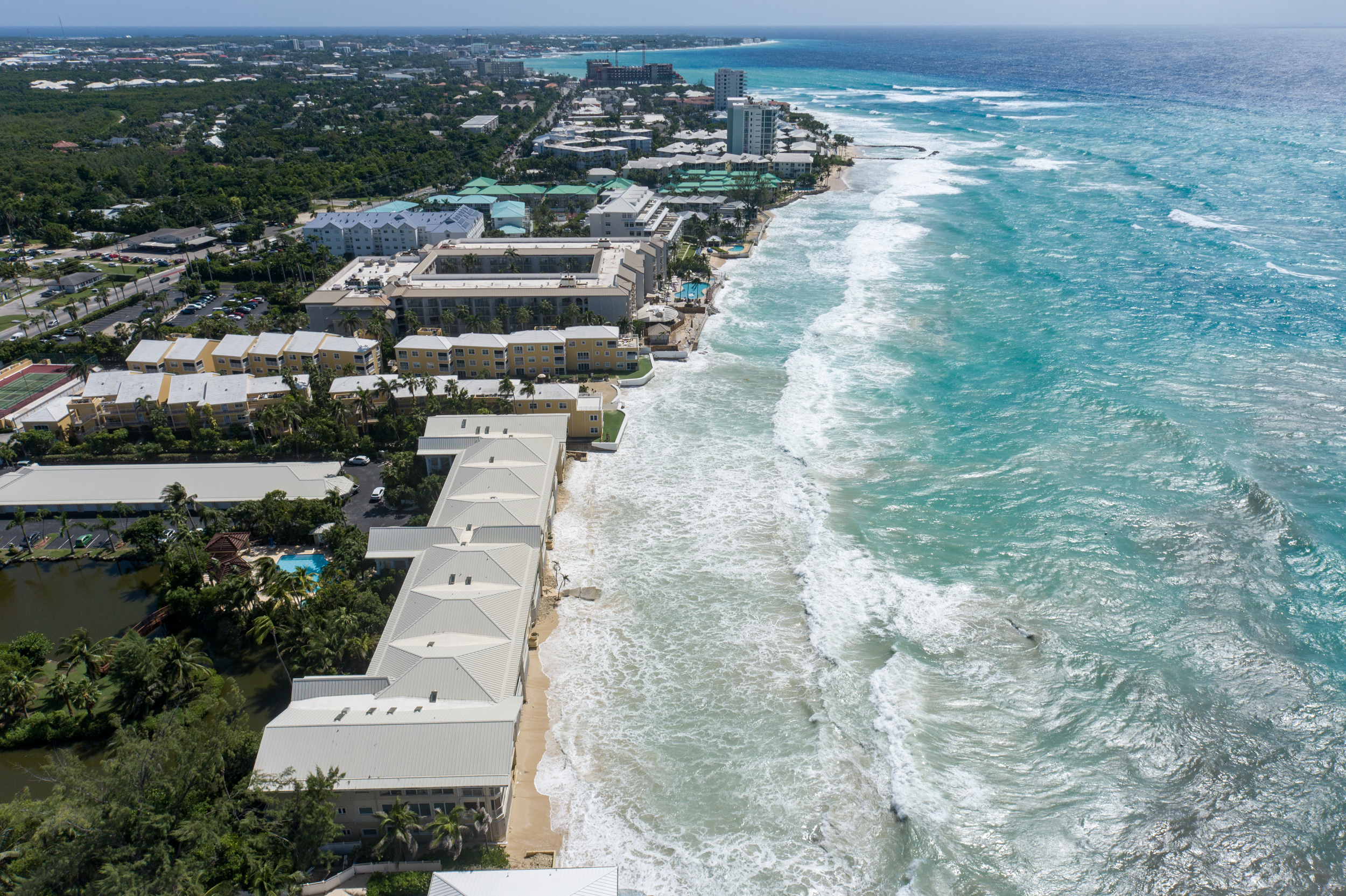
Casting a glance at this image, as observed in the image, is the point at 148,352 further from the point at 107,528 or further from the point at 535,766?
the point at 535,766

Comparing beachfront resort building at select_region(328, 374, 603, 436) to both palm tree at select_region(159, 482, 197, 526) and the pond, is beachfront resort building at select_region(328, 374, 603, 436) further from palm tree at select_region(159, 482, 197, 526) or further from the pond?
the pond

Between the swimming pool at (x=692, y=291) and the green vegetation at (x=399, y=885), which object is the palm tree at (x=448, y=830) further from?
the swimming pool at (x=692, y=291)

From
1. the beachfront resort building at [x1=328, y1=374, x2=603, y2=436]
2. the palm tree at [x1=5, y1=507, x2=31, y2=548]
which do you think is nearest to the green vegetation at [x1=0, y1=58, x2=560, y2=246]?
the beachfront resort building at [x1=328, y1=374, x2=603, y2=436]

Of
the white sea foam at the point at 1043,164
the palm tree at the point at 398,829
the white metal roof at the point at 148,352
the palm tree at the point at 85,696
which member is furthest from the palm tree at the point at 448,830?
the white sea foam at the point at 1043,164

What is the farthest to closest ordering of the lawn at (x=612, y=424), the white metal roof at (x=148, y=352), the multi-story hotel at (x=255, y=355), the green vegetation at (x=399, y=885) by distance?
the multi-story hotel at (x=255, y=355) → the white metal roof at (x=148, y=352) → the lawn at (x=612, y=424) → the green vegetation at (x=399, y=885)

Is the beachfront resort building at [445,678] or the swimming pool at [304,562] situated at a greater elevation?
the beachfront resort building at [445,678]

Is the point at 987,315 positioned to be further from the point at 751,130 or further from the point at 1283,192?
the point at 751,130

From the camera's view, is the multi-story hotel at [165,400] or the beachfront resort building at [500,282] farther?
the beachfront resort building at [500,282]

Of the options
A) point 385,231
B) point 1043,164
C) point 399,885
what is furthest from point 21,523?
point 1043,164
